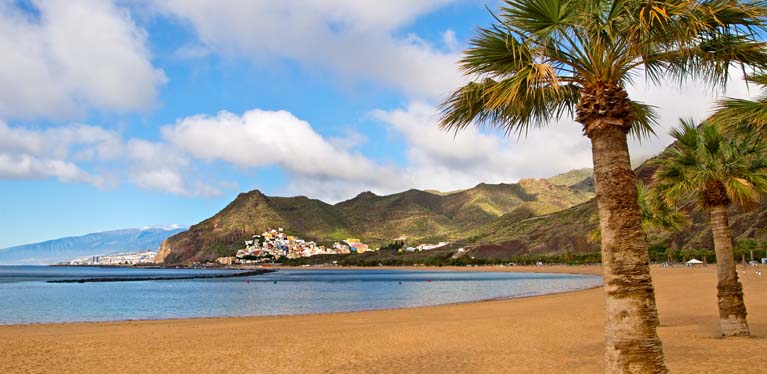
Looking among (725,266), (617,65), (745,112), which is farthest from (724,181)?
(617,65)

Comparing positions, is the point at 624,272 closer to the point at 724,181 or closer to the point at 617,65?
the point at 617,65

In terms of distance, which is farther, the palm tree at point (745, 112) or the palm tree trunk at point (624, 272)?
the palm tree at point (745, 112)

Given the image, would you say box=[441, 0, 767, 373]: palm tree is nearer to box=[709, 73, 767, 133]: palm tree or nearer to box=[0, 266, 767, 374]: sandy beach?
box=[709, 73, 767, 133]: palm tree

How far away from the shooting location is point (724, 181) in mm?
12719

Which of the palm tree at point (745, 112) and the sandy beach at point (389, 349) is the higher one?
the palm tree at point (745, 112)

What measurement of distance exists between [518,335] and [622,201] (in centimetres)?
1333

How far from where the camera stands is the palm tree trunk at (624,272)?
595cm

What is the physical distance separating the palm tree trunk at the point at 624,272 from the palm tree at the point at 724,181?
26.2 feet

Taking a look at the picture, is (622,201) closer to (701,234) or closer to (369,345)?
(369,345)

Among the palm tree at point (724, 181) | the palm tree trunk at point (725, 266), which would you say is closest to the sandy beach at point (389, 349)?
the palm tree trunk at point (725, 266)

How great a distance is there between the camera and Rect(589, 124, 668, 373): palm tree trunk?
19.5ft

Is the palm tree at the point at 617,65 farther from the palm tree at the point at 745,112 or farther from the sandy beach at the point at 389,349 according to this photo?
the sandy beach at the point at 389,349

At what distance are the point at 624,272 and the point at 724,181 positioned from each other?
8.80 meters

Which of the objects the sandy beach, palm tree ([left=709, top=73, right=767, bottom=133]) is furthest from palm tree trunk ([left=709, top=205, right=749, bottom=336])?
palm tree ([left=709, top=73, right=767, bottom=133])
